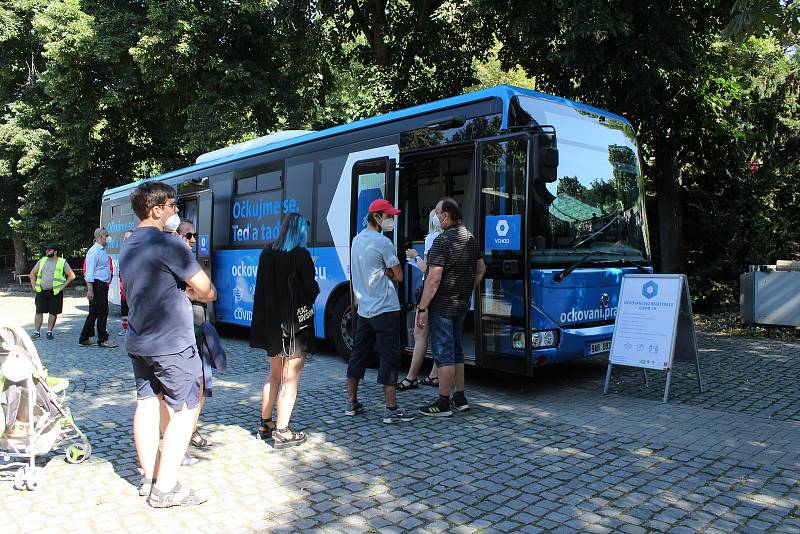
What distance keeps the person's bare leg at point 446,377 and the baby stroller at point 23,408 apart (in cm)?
306

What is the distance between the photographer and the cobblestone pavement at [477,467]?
368 centimetres

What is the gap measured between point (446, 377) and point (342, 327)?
296cm

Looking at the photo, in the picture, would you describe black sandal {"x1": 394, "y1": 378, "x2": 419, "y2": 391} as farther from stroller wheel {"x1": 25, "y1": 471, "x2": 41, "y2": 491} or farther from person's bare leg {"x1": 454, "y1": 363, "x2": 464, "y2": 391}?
stroller wheel {"x1": 25, "y1": 471, "x2": 41, "y2": 491}

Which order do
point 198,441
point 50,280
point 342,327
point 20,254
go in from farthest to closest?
point 20,254
point 50,280
point 342,327
point 198,441

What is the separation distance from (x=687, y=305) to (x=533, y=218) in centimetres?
195

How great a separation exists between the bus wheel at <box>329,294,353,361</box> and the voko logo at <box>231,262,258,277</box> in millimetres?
2140

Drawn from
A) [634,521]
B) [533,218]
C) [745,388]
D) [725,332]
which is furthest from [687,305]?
[725,332]

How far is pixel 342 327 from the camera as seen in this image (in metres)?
8.52

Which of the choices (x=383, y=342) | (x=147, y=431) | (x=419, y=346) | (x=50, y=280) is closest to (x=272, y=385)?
Result: (x=383, y=342)

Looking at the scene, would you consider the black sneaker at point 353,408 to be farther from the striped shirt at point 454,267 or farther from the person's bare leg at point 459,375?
the striped shirt at point 454,267

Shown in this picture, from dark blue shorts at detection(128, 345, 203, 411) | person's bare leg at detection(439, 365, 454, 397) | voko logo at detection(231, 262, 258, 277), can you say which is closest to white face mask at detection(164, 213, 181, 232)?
dark blue shorts at detection(128, 345, 203, 411)

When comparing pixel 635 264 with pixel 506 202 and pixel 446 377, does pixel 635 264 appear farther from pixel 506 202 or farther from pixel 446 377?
pixel 446 377

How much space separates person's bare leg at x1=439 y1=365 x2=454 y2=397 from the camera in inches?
228

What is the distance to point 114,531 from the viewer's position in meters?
3.51
